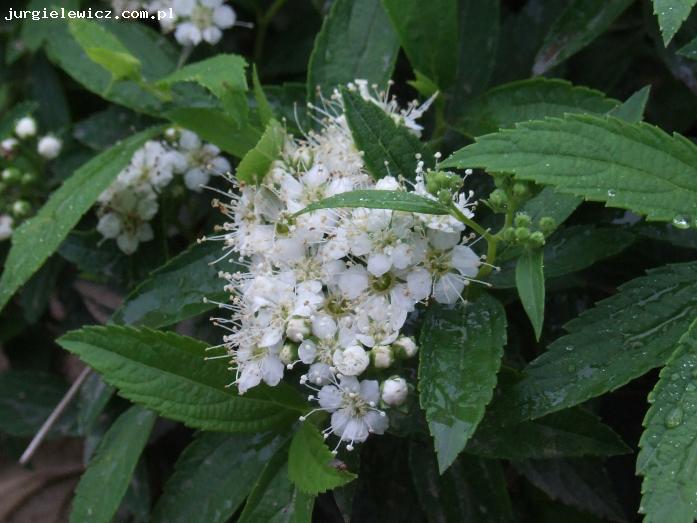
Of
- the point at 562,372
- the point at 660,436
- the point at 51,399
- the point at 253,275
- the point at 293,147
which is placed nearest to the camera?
the point at 660,436

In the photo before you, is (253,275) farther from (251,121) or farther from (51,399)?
(51,399)

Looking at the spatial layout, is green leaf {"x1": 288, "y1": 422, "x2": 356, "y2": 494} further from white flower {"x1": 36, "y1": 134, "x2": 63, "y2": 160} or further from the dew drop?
white flower {"x1": 36, "y1": 134, "x2": 63, "y2": 160}

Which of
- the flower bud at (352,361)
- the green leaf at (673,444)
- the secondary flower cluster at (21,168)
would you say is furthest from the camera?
the secondary flower cluster at (21,168)

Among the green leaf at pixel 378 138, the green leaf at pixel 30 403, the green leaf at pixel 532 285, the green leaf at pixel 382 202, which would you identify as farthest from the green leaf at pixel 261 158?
the green leaf at pixel 30 403

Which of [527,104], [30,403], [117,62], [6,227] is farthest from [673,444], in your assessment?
[30,403]

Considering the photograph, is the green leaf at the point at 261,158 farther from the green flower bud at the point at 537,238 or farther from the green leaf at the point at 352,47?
the green flower bud at the point at 537,238

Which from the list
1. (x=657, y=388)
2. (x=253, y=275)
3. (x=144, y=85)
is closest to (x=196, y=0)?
(x=144, y=85)
